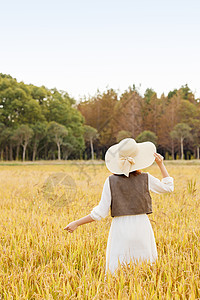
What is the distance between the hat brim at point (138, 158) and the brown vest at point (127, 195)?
7 cm

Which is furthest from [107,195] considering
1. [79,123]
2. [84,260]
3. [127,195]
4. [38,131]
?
[79,123]

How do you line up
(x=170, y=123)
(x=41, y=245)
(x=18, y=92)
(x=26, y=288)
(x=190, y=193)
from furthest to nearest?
1. (x=170, y=123)
2. (x=18, y=92)
3. (x=190, y=193)
4. (x=41, y=245)
5. (x=26, y=288)

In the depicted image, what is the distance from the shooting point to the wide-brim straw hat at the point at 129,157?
6.73ft

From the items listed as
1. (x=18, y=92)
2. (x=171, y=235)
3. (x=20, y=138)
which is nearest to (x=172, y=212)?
(x=171, y=235)

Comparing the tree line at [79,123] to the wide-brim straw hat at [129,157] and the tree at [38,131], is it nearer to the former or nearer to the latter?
the tree at [38,131]

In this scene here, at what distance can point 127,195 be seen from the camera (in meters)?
2.11

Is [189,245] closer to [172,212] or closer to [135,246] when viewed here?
[135,246]

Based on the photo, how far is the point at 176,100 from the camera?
151ft

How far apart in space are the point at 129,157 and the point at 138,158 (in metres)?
0.11

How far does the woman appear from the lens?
6.89ft

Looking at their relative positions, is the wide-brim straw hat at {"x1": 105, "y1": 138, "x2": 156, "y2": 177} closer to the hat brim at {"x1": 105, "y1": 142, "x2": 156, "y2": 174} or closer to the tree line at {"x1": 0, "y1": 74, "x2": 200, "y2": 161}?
the hat brim at {"x1": 105, "y1": 142, "x2": 156, "y2": 174}

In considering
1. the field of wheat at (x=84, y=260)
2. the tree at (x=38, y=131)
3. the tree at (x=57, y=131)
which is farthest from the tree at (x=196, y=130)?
the field of wheat at (x=84, y=260)

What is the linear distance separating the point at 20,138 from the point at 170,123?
21262mm

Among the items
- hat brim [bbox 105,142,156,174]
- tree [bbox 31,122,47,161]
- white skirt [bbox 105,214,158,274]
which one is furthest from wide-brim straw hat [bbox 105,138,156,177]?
tree [bbox 31,122,47,161]
